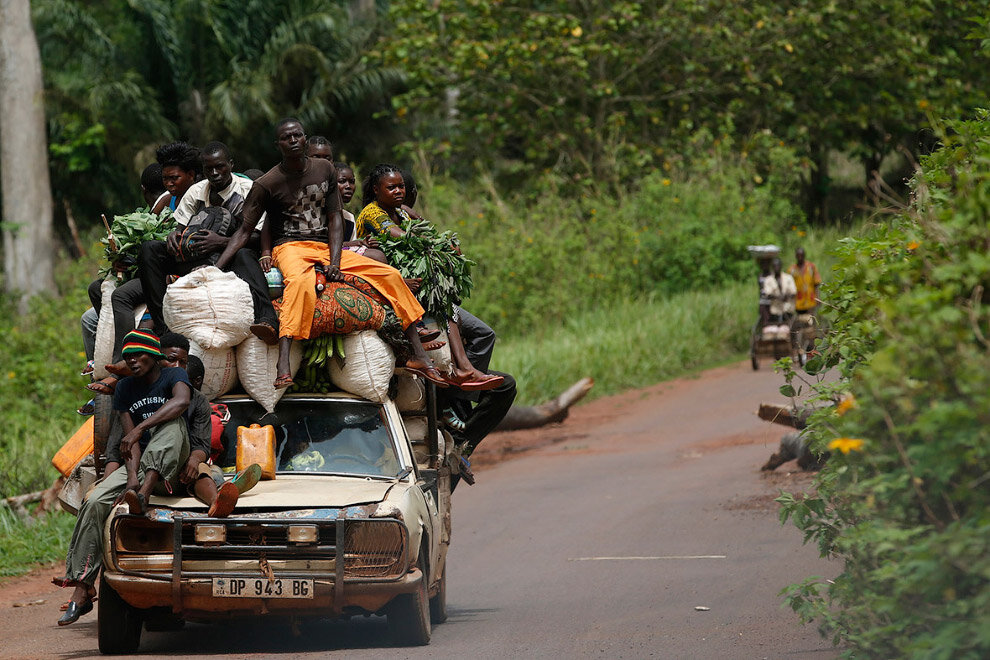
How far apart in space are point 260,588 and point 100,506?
3.50ft

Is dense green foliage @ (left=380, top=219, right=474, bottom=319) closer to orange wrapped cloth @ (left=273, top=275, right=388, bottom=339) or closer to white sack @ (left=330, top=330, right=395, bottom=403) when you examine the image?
orange wrapped cloth @ (left=273, top=275, right=388, bottom=339)

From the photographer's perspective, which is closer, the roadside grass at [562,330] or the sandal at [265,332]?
the sandal at [265,332]

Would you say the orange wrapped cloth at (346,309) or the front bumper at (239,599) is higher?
the orange wrapped cloth at (346,309)

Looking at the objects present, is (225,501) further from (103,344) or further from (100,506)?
(103,344)

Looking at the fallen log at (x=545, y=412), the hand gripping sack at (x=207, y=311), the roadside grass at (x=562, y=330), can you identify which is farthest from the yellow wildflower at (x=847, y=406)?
the roadside grass at (x=562, y=330)

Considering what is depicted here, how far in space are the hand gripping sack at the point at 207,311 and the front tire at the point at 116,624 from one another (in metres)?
1.56

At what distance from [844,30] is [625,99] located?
5.27 meters

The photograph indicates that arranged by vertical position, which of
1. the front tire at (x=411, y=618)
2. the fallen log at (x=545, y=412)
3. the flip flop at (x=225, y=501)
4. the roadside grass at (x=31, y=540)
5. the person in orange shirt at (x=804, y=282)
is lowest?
the fallen log at (x=545, y=412)

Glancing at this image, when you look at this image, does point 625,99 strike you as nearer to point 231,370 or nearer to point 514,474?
point 514,474

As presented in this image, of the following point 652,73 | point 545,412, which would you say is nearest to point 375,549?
point 545,412

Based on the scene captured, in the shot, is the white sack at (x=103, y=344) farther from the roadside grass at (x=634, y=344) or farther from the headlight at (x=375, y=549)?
the roadside grass at (x=634, y=344)

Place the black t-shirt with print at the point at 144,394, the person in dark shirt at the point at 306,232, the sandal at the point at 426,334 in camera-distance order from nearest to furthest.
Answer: the black t-shirt with print at the point at 144,394 → the person in dark shirt at the point at 306,232 → the sandal at the point at 426,334

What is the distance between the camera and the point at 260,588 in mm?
7047

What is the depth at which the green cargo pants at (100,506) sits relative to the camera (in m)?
7.30
